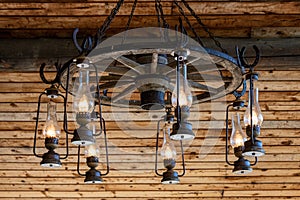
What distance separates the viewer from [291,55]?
10.5 feet

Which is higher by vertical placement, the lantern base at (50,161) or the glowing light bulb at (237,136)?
the glowing light bulb at (237,136)

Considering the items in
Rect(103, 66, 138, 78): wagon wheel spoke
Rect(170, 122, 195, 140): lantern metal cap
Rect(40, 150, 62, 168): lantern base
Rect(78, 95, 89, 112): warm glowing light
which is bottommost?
Rect(170, 122, 195, 140): lantern metal cap

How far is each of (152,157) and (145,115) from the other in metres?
0.76

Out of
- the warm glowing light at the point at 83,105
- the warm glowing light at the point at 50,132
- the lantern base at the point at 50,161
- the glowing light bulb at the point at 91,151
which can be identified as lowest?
the lantern base at the point at 50,161

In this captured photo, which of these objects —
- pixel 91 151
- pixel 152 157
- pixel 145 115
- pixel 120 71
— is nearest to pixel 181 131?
pixel 120 71

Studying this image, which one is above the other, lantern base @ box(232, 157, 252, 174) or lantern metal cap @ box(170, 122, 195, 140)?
lantern base @ box(232, 157, 252, 174)

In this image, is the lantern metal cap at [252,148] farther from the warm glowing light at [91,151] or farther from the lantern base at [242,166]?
the warm glowing light at [91,151]

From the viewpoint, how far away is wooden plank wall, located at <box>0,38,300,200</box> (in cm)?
386

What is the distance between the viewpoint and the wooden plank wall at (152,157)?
386 cm

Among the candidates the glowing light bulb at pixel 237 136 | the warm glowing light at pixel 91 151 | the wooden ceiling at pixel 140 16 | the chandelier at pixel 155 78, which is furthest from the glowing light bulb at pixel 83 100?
the wooden ceiling at pixel 140 16

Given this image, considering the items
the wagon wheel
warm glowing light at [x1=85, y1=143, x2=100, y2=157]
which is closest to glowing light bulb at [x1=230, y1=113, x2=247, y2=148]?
the wagon wheel

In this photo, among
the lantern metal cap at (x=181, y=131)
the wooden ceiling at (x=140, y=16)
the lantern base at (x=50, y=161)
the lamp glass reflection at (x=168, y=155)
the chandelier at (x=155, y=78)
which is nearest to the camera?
the chandelier at (x=155, y=78)

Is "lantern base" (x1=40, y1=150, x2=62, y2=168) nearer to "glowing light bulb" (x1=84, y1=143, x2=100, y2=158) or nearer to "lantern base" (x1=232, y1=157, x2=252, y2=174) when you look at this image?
"glowing light bulb" (x1=84, y1=143, x2=100, y2=158)

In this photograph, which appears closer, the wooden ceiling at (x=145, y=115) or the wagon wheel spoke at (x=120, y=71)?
the wagon wheel spoke at (x=120, y=71)
